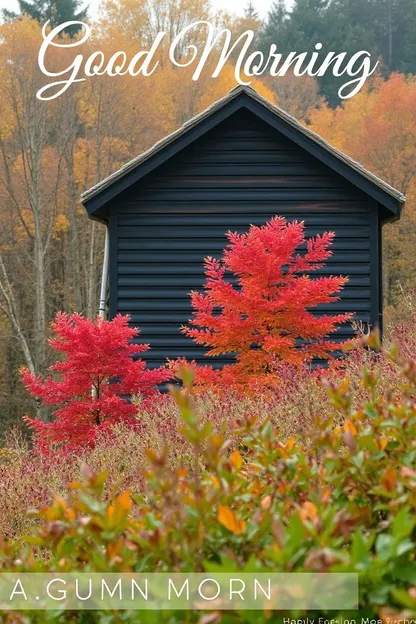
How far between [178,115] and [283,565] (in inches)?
1428

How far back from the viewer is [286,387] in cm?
789

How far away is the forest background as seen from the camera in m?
32.1

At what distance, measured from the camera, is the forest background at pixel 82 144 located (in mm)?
32062

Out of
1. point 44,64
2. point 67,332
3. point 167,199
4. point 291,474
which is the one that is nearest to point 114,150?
point 44,64

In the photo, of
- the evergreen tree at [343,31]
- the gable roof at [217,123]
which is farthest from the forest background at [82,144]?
the gable roof at [217,123]

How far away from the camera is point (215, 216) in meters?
13.8

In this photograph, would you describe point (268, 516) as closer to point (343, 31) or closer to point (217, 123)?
point (217, 123)

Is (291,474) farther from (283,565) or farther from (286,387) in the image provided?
(286,387)

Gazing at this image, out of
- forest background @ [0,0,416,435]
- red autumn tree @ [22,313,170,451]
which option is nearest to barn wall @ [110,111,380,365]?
red autumn tree @ [22,313,170,451]

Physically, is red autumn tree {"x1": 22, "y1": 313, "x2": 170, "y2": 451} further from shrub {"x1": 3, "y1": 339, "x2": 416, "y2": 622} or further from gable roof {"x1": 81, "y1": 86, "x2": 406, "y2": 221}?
shrub {"x1": 3, "y1": 339, "x2": 416, "y2": 622}

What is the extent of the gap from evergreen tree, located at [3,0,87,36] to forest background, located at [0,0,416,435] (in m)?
0.07

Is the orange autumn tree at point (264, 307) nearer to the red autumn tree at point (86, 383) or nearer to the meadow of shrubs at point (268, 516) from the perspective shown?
the red autumn tree at point (86, 383)

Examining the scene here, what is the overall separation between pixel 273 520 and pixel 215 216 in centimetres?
1158

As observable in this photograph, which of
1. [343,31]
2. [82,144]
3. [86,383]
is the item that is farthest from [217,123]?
[343,31]
